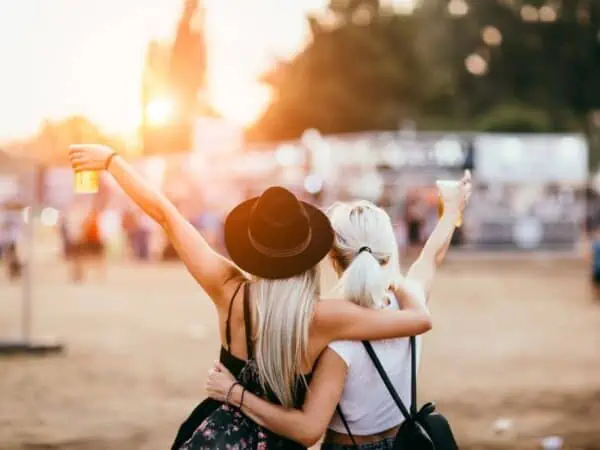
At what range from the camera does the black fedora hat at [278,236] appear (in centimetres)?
307

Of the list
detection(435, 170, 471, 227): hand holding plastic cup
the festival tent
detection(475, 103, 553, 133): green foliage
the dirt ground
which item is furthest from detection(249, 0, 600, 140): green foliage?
detection(435, 170, 471, 227): hand holding plastic cup

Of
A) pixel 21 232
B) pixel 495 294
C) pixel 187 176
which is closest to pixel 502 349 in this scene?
pixel 495 294

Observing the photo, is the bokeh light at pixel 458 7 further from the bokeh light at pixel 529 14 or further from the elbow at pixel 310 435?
the elbow at pixel 310 435

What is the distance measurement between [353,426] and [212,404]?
46 centimetres

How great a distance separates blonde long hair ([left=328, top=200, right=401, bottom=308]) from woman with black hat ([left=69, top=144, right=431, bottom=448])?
0.14 ft

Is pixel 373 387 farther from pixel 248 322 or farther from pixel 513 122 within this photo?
pixel 513 122

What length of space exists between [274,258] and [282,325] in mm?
204

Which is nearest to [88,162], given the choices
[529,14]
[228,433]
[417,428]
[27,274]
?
[228,433]

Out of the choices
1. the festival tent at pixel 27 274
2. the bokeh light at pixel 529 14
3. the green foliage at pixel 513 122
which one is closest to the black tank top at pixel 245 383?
the festival tent at pixel 27 274

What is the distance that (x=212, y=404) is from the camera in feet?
10.6

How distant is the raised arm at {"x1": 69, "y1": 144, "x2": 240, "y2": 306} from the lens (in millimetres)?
3223

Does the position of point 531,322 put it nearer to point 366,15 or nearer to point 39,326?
point 39,326

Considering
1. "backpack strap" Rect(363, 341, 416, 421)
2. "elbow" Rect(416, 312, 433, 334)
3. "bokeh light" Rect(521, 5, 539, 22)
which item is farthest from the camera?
"bokeh light" Rect(521, 5, 539, 22)

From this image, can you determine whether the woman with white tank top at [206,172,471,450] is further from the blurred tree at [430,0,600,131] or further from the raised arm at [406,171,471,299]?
the blurred tree at [430,0,600,131]
